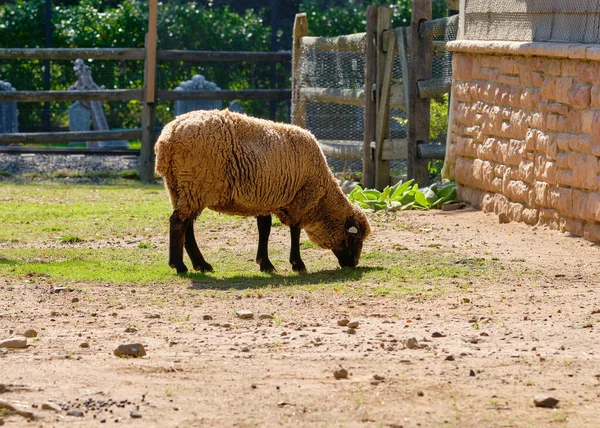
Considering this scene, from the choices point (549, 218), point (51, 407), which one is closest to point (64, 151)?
point (549, 218)

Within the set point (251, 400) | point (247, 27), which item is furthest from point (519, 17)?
point (247, 27)

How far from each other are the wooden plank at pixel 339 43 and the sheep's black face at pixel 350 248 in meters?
5.53

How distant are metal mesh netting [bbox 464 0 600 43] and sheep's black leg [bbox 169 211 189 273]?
12.8ft

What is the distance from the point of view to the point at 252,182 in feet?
28.3

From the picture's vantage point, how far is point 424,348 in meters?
5.76

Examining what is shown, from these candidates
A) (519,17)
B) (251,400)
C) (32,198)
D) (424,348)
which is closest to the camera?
(251,400)

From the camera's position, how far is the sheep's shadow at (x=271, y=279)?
26.1 ft

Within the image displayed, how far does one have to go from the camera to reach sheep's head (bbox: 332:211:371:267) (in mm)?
9109

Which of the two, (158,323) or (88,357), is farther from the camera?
(158,323)

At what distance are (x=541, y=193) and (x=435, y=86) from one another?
285 centimetres

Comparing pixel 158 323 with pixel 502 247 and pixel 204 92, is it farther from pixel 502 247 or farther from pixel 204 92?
pixel 204 92

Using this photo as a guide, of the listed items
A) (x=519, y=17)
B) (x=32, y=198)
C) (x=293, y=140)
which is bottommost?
(x=32, y=198)

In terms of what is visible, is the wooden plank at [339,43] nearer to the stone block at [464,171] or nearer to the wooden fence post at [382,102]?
the wooden fence post at [382,102]

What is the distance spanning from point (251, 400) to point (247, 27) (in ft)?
53.8
